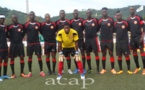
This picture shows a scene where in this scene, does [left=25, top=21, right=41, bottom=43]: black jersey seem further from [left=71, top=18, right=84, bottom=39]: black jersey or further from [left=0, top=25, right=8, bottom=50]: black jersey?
[left=71, top=18, right=84, bottom=39]: black jersey

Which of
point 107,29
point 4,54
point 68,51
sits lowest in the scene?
point 4,54

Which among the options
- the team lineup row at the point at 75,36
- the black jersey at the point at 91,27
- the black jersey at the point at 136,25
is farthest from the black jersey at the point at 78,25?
the black jersey at the point at 136,25

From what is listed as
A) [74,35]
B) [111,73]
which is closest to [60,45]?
[74,35]

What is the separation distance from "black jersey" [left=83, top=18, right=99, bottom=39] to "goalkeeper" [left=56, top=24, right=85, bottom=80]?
82 centimetres

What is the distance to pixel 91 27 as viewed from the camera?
10.5 m

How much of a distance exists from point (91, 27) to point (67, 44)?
48.1 inches

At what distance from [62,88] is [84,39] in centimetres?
314

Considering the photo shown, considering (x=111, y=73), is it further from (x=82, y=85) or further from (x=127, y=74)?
(x=82, y=85)

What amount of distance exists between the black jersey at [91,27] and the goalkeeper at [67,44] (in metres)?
0.82

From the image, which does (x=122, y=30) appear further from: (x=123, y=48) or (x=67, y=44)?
(x=67, y=44)

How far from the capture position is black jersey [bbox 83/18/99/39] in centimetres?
1054

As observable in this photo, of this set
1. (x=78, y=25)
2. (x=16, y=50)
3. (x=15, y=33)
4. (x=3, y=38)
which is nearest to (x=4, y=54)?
(x=16, y=50)

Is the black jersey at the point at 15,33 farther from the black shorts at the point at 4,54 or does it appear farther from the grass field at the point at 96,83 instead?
the grass field at the point at 96,83

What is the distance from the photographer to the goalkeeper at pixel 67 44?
31.9 ft
